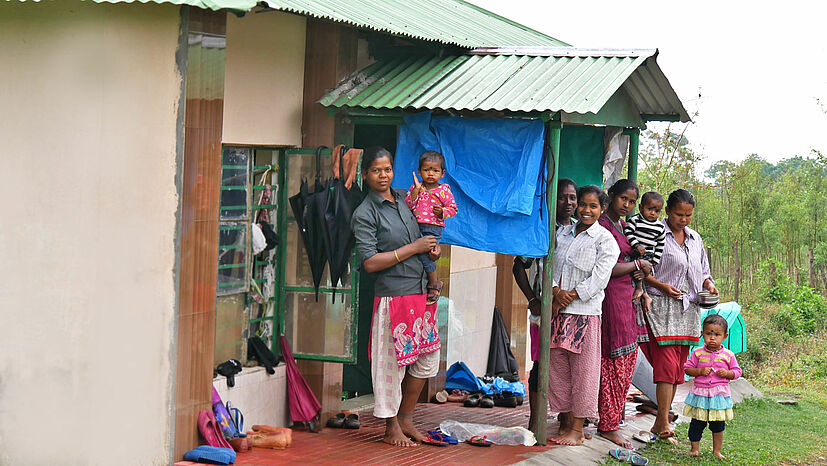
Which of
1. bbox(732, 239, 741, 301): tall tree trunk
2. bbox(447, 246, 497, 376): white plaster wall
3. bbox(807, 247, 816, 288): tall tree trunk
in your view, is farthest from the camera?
bbox(732, 239, 741, 301): tall tree trunk

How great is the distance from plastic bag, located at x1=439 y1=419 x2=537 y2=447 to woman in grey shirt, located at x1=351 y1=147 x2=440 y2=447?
0.64 meters

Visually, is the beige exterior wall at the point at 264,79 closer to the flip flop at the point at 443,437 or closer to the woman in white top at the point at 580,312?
the woman in white top at the point at 580,312

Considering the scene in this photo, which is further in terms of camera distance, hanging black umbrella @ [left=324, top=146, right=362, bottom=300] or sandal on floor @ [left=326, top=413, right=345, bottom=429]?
sandal on floor @ [left=326, top=413, right=345, bottom=429]

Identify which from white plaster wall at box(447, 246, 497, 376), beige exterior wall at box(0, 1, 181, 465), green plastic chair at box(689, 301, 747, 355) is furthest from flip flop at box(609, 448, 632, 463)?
green plastic chair at box(689, 301, 747, 355)

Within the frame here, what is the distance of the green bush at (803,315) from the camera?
14234mm

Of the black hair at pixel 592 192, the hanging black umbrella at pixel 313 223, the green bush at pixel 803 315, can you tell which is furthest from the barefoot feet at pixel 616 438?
the green bush at pixel 803 315

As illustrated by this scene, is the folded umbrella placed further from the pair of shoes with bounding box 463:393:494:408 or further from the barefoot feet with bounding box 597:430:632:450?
the barefoot feet with bounding box 597:430:632:450

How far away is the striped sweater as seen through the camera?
736cm

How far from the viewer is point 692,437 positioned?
734cm

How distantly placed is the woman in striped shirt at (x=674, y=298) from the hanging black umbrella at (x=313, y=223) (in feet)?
8.27

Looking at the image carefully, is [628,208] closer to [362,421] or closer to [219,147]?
[362,421]

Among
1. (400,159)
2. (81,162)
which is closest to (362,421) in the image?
(400,159)

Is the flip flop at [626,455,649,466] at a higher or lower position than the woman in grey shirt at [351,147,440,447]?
lower

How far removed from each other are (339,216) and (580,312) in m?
1.88
